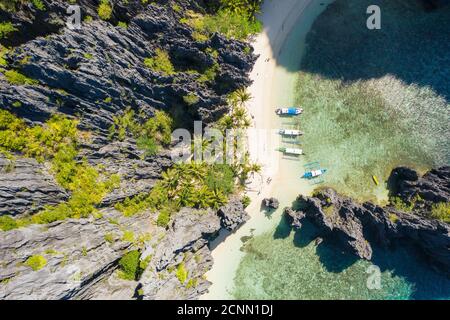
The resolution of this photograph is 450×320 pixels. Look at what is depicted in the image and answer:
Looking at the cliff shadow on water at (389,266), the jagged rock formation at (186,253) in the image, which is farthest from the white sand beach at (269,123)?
the cliff shadow on water at (389,266)

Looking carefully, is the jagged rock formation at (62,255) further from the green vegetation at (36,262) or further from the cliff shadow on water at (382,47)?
the cliff shadow on water at (382,47)

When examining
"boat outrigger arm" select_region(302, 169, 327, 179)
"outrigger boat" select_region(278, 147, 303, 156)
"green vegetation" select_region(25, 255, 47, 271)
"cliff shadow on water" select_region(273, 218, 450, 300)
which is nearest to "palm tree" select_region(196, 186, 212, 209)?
"cliff shadow on water" select_region(273, 218, 450, 300)

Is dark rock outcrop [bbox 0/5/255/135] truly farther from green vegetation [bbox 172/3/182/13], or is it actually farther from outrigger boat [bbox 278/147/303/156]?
outrigger boat [bbox 278/147/303/156]

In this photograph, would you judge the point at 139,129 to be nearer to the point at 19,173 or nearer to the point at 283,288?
the point at 19,173

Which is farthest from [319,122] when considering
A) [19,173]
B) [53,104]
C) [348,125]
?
[19,173]

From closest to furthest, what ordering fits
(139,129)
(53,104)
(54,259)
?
(54,259) → (53,104) → (139,129)

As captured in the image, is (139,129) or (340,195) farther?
(340,195)
